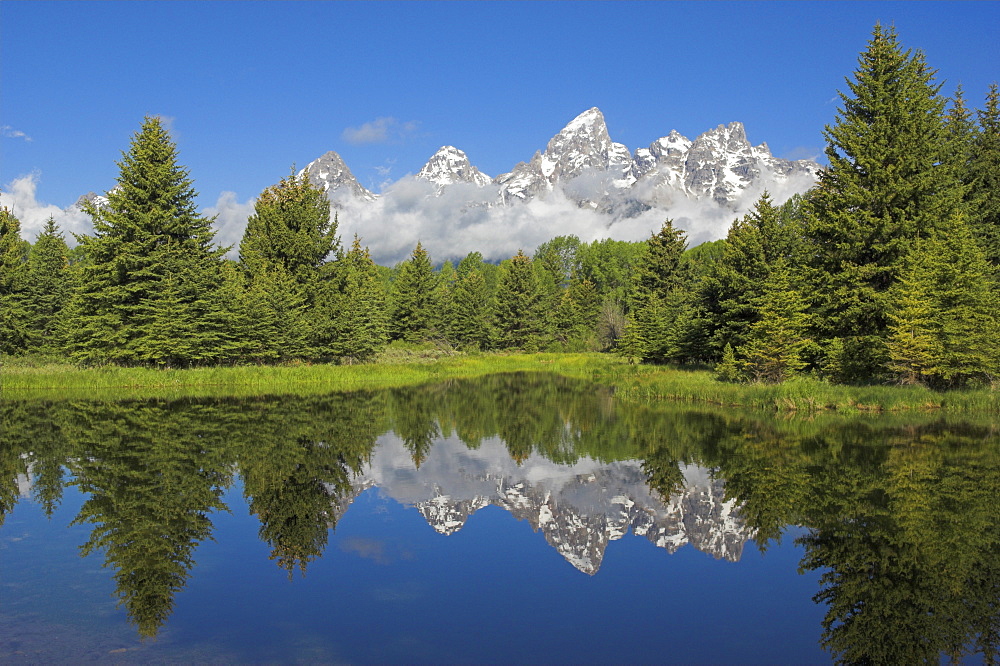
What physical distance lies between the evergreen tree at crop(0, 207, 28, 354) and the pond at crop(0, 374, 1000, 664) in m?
30.5

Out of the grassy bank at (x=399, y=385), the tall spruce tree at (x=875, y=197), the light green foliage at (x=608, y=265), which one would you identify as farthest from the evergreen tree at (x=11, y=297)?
the light green foliage at (x=608, y=265)

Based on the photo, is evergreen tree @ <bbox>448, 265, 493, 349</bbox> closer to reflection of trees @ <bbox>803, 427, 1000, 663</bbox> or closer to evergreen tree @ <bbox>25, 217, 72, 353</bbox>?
evergreen tree @ <bbox>25, 217, 72, 353</bbox>

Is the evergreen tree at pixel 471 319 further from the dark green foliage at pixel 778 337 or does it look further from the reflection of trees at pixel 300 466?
the reflection of trees at pixel 300 466

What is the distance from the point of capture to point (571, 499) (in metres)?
12.9

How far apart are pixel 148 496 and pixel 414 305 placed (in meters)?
60.3

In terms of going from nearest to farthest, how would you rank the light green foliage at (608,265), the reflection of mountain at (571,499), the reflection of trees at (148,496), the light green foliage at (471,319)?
the reflection of trees at (148,496) < the reflection of mountain at (571,499) < the light green foliage at (471,319) < the light green foliage at (608,265)

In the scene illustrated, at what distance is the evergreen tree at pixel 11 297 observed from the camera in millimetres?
43281

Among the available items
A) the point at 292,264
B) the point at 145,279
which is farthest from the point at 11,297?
the point at 292,264

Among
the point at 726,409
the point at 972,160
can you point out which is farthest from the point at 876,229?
the point at 972,160

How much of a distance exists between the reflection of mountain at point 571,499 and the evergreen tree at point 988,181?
30853 millimetres

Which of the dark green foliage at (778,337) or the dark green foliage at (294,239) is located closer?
the dark green foliage at (778,337)

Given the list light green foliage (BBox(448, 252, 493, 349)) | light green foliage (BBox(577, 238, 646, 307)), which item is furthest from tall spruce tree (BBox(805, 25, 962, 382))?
light green foliage (BBox(577, 238, 646, 307))

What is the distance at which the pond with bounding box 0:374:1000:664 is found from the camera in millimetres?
6840

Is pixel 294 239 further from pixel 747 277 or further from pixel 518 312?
pixel 518 312
